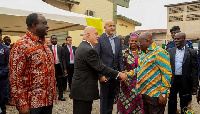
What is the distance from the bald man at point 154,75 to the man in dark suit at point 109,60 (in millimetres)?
1273

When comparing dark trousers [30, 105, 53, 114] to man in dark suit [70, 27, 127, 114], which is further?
man in dark suit [70, 27, 127, 114]

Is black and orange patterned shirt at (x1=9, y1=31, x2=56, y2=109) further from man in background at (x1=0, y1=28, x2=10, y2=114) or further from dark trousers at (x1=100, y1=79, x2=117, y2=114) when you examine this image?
man in background at (x1=0, y1=28, x2=10, y2=114)

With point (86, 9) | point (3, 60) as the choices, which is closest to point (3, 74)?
point (3, 60)

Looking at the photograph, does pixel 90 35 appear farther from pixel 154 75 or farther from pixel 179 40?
pixel 179 40

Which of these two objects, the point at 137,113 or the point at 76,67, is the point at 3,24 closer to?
the point at 76,67

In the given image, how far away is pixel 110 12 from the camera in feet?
56.4

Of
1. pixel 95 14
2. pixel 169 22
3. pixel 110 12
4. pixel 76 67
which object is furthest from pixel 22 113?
pixel 169 22

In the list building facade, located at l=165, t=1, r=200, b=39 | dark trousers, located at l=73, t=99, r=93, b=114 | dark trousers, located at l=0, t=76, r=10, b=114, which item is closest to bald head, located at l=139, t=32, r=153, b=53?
dark trousers, located at l=73, t=99, r=93, b=114

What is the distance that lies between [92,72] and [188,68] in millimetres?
2503

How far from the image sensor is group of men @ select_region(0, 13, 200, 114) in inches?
101

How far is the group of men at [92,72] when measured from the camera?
2553mm

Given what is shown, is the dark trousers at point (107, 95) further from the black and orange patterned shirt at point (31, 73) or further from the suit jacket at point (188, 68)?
the black and orange patterned shirt at point (31, 73)

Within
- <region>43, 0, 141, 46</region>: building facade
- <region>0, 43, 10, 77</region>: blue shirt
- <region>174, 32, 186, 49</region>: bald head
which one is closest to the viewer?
<region>0, 43, 10, 77</region>: blue shirt

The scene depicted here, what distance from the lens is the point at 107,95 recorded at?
4.67 meters
